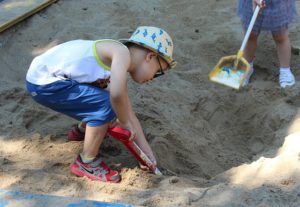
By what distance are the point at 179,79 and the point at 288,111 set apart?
0.72m

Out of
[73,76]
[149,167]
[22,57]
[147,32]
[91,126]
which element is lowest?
[22,57]

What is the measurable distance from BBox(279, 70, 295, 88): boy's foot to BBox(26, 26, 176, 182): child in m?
1.06

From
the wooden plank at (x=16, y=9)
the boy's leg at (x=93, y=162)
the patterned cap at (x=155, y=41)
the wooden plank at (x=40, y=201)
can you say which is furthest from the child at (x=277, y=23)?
the wooden plank at (x=40, y=201)

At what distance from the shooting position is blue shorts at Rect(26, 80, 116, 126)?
204cm

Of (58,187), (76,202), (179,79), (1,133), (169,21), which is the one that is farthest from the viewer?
(169,21)

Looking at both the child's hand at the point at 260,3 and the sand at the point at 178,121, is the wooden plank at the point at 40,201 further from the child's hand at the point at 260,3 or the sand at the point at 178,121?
the child's hand at the point at 260,3

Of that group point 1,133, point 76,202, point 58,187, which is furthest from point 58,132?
point 76,202

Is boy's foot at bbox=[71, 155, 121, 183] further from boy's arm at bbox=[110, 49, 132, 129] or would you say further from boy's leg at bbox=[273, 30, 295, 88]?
boy's leg at bbox=[273, 30, 295, 88]

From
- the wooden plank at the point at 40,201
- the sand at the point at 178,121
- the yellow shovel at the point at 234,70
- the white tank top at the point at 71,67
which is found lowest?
the sand at the point at 178,121

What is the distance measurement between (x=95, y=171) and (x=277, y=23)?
4.90ft

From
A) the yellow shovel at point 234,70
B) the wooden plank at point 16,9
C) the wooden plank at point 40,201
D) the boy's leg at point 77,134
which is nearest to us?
the wooden plank at point 40,201

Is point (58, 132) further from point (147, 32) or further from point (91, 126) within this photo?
point (147, 32)

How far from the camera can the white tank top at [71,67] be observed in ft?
6.81

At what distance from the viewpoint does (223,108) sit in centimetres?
283
